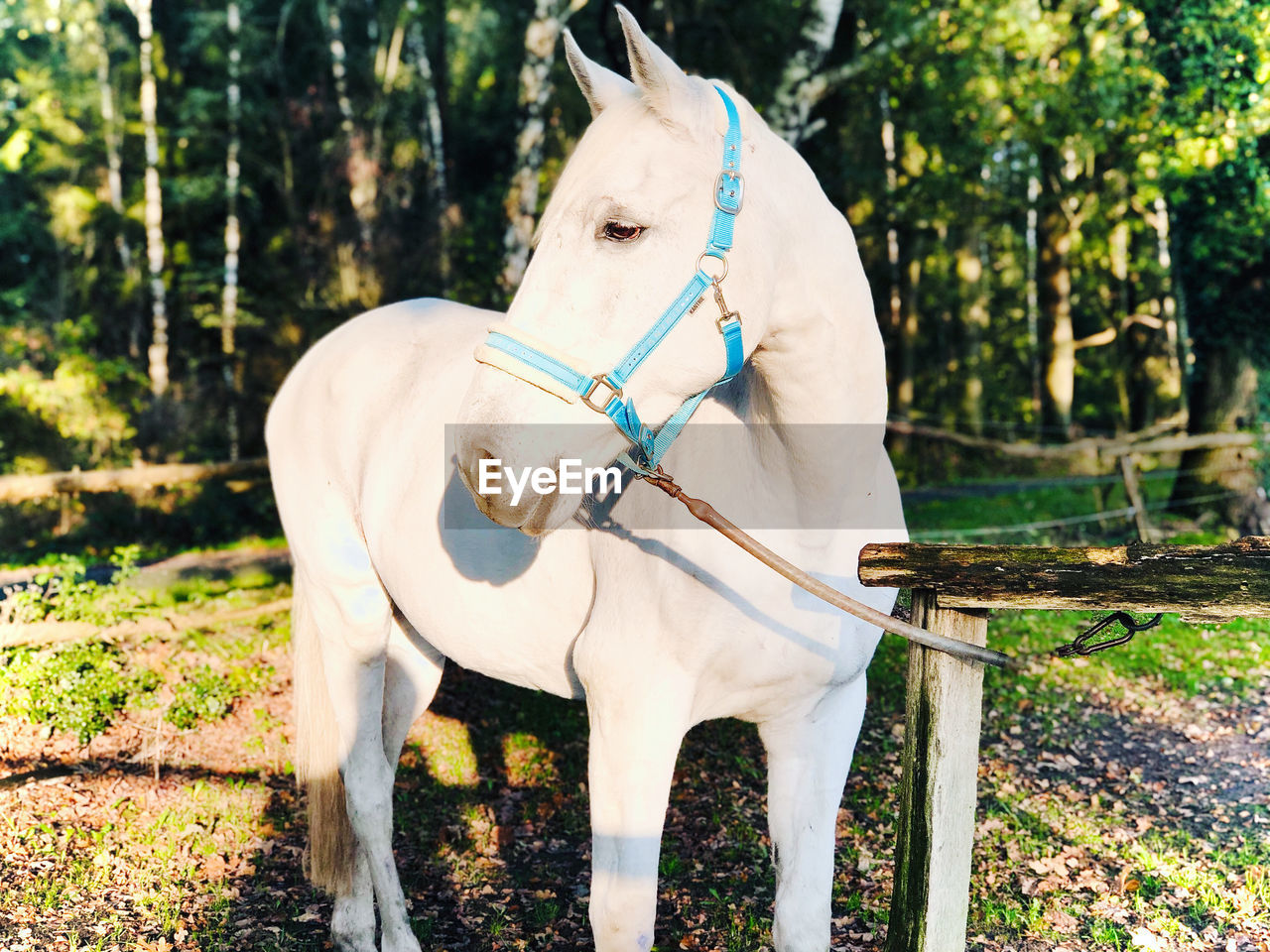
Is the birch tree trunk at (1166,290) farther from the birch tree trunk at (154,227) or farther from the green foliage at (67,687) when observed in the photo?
the birch tree trunk at (154,227)

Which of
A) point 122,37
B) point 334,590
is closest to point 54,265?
point 122,37

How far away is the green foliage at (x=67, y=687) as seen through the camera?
4355 millimetres

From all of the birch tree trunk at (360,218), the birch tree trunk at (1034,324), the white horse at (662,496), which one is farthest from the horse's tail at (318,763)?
the birch tree trunk at (1034,324)

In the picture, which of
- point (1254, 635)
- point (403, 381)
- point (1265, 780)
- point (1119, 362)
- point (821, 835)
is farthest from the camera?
point (1119, 362)

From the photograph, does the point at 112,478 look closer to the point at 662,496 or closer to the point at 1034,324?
the point at 662,496

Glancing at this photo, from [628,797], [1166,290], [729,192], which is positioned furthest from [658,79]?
[1166,290]

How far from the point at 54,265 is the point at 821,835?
19735mm

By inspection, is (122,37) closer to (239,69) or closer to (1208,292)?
(239,69)

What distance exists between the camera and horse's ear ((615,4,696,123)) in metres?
1.60

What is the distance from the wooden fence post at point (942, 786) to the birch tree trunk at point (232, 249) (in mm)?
11334

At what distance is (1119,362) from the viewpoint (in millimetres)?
24719

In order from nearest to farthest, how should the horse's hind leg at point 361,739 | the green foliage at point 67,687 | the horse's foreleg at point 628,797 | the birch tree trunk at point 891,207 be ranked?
the horse's foreleg at point 628,797, the horse's hind leg at point 361,739, the green foliage at point 67,687, the birch tree trunk at point 891,207

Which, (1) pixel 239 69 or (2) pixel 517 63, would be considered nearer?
(1) pixel 239 69

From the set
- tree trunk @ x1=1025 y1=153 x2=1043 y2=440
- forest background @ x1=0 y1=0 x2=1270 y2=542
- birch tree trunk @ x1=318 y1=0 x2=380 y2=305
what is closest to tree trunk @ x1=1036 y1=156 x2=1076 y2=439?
forest background @ x1=0 y1=0 x2=1270 y2=542
